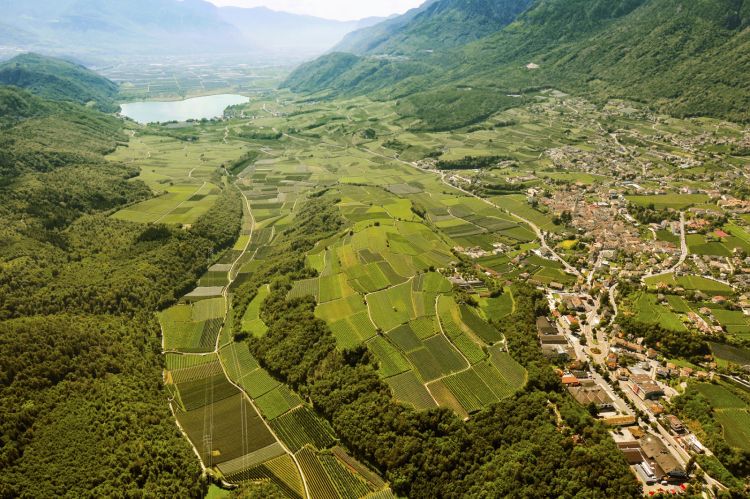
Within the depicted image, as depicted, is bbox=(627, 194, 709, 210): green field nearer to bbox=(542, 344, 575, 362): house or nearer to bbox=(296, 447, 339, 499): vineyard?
bbox=(542, 344, 575, 362): house

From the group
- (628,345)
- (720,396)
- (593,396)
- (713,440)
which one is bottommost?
(593,396)

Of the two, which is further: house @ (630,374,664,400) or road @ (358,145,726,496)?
house @ (630,374,664,400)

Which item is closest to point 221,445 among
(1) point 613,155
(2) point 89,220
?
(2) point 89,220

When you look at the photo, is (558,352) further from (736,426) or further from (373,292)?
(373,292)

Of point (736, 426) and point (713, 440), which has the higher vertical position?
point (736, 426)

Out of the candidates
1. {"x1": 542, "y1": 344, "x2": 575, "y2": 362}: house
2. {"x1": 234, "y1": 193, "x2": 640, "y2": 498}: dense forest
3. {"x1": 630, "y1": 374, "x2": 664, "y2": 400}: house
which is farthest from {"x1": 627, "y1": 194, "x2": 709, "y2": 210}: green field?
{"x1": 630, "y1": 374, "x2": 664, "y2": 400}: house

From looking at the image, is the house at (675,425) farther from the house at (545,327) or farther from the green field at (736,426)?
the house at (545,327)

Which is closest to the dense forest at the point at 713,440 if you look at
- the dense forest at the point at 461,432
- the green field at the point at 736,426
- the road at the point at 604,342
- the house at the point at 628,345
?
the green field at the point at 736,426

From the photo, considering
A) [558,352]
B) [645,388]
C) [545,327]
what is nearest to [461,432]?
[558,352]
